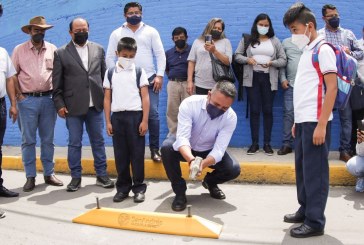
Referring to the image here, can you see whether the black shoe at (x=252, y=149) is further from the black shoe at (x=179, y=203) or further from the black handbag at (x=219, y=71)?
the black shoe at (x=179, y=203)

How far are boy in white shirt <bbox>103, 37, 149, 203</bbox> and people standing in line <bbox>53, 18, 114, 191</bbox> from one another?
45cm

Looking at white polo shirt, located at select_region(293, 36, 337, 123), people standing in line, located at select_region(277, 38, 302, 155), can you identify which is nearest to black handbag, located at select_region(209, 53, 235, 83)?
people standing in line, located at select_region(277, 38, 302, 155)

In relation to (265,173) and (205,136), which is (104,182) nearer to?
(205,136)

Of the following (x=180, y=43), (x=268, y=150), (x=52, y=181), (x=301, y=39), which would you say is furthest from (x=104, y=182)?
(x=301, y=39)

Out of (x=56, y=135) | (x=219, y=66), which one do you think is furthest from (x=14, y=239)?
(x=56, y=135)

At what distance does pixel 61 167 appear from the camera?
6129mm

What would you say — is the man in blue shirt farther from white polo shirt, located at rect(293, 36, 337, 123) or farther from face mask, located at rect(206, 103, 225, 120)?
white polo shirt, located at rect(293, 36, 337, 123)

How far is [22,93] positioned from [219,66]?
2.47 m

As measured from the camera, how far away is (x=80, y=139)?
5.07 m

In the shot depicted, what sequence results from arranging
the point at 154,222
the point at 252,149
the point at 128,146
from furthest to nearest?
the point at 252,149 < the point at 128,146 < the point at 154,222

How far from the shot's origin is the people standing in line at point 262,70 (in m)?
5.74

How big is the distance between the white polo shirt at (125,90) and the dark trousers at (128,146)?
75mm

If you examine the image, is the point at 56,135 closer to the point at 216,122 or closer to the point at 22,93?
the point at 22,93

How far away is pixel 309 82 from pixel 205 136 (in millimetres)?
1285
